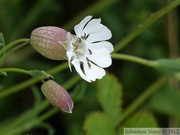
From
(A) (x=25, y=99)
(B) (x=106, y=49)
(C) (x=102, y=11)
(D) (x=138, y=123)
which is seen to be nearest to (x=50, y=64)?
(A) (x=25, y=99)

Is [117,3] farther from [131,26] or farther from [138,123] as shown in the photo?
[138,123]

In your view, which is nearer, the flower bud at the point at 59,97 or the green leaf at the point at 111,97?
the flower bud at the point at 59,97

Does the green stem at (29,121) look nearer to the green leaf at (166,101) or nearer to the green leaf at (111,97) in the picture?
the green leaf at (111,97)

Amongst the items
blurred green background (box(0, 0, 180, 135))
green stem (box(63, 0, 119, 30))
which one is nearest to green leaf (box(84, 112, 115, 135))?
blurred green background (box(0, 0, 180, 135))

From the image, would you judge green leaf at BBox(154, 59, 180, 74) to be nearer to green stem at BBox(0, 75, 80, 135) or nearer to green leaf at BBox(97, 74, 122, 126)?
green leaf at BBox(97, 74, 122, 126)

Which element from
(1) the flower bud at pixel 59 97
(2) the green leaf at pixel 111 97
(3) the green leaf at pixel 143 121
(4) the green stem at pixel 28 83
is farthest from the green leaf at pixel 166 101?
(1) the flower bud at pixel 59 97

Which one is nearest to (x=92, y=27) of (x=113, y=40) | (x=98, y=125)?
(x=98, y=125)

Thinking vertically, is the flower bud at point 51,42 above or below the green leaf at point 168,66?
below
